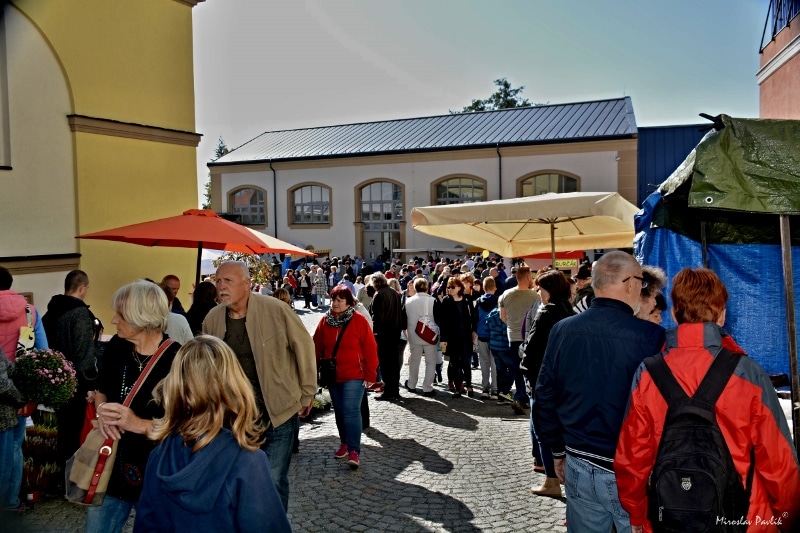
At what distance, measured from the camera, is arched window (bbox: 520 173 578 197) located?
32.0 m

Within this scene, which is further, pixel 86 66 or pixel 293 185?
pixel 293 185

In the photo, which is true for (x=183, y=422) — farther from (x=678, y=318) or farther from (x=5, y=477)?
(x=5, y=477)

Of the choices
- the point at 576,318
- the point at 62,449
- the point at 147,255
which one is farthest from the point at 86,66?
the point at 576,318

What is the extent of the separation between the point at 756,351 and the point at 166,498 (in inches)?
170

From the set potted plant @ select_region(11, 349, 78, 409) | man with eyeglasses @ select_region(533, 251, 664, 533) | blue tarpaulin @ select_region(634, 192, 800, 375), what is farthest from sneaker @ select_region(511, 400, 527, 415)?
potted plant @ select_region(11, 349, 78, 409)

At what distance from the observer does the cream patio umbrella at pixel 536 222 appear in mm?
7051

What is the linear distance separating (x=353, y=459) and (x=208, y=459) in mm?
4367

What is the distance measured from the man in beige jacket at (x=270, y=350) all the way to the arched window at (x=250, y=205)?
119 ft

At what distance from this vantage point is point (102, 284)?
920cm

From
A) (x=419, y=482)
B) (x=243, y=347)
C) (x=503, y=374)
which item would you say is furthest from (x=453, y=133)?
(x=243, y=347)

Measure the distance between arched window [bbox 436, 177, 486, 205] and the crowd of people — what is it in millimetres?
28349

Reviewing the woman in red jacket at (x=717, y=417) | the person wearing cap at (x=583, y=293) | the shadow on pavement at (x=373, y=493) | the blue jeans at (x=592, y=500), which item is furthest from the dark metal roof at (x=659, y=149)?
the woman in red jacket at (x=717, y=417)

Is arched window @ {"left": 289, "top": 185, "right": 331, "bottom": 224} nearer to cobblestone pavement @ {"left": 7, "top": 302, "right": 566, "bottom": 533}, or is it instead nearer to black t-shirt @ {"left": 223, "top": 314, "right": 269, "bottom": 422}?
cobblestone pavement @ {"left": 7, "top": 302, "right": 566, "bottom": 533}

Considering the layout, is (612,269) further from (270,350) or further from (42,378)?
(42,378)
